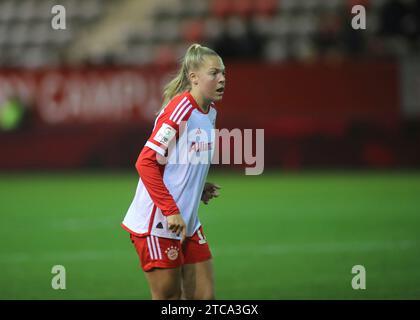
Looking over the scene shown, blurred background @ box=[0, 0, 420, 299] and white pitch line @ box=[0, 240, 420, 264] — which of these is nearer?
white pitch line @ box=[0, 240, 420, 264]

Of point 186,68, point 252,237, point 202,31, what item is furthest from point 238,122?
point 186,68

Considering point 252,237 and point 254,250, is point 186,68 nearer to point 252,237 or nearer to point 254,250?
point 254,250

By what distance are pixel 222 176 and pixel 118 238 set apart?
798cm

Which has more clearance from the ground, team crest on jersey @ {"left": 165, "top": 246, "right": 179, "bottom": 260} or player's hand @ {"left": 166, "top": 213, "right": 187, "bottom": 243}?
player's hand @ {"left": 166, "top": 213, "right": 187, "bottom": 243}

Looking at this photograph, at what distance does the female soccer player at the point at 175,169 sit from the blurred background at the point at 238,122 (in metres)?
4.00

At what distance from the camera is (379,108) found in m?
19.3

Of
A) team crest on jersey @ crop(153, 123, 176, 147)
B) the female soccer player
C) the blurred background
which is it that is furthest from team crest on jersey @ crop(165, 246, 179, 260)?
the blurred background

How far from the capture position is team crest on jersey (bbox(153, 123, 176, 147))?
571 cm

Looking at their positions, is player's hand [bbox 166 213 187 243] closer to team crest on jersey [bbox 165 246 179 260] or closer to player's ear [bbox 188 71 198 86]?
team crest on jersey [bbox 165 246 179 260]

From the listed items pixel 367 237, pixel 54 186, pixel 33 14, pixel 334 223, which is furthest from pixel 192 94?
pixel 33 14

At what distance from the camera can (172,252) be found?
587 cm

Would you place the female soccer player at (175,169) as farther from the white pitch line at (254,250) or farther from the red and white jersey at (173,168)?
the white pitch line at (254,250)

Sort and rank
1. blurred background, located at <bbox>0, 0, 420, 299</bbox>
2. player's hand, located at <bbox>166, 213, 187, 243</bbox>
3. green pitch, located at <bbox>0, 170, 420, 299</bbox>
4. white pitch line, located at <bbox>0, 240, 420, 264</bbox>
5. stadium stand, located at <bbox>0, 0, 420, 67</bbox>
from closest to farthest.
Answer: player's hand, located at <bbox>166, 213, 187, 243</bbox> → green pitch, located at <bbox>0, 170, 420, 299</bbox> → white pitch line, located at <bbox>0, 240, 420, 264</bbox> → blurred background, located at <bbox>0, 0, 420, 299</bbox> → stadium stand, located at <bbox>0, 0, 420, 67</bbox>

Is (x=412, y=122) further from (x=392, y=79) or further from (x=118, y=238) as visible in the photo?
(x=118, y=238)
